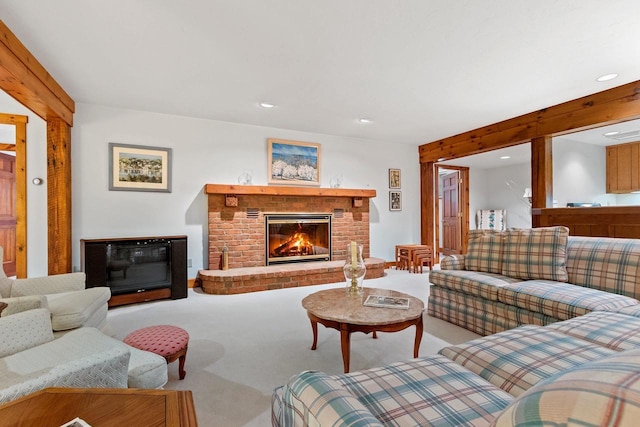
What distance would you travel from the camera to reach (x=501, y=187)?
735cm

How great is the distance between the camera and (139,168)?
13.3 ft

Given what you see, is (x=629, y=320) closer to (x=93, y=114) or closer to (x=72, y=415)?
(x=72, y=415)

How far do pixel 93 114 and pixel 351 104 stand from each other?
10.5 feet

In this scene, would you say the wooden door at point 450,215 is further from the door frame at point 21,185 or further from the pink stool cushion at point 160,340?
the door frame at point 21,185

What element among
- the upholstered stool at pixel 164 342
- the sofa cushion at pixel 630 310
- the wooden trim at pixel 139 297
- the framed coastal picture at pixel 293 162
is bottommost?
the wooden trim at pixel 139 297

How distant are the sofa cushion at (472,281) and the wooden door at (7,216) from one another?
598cm

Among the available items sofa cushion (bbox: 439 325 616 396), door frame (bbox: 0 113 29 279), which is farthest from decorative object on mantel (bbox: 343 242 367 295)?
door frame (bbox: 0 113 29 279)

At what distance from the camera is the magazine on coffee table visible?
2109mm

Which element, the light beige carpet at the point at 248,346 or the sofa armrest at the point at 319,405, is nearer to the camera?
the sofa armrest at the point at 319,405

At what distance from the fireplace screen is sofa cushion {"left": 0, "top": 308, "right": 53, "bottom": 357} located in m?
3.23

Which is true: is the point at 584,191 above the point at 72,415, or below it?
above

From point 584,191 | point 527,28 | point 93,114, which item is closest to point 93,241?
point 93,114

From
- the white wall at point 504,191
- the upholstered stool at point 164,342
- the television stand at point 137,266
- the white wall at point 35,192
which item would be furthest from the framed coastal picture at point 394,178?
the white wall at point 35,192

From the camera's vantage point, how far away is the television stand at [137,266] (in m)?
3.40
